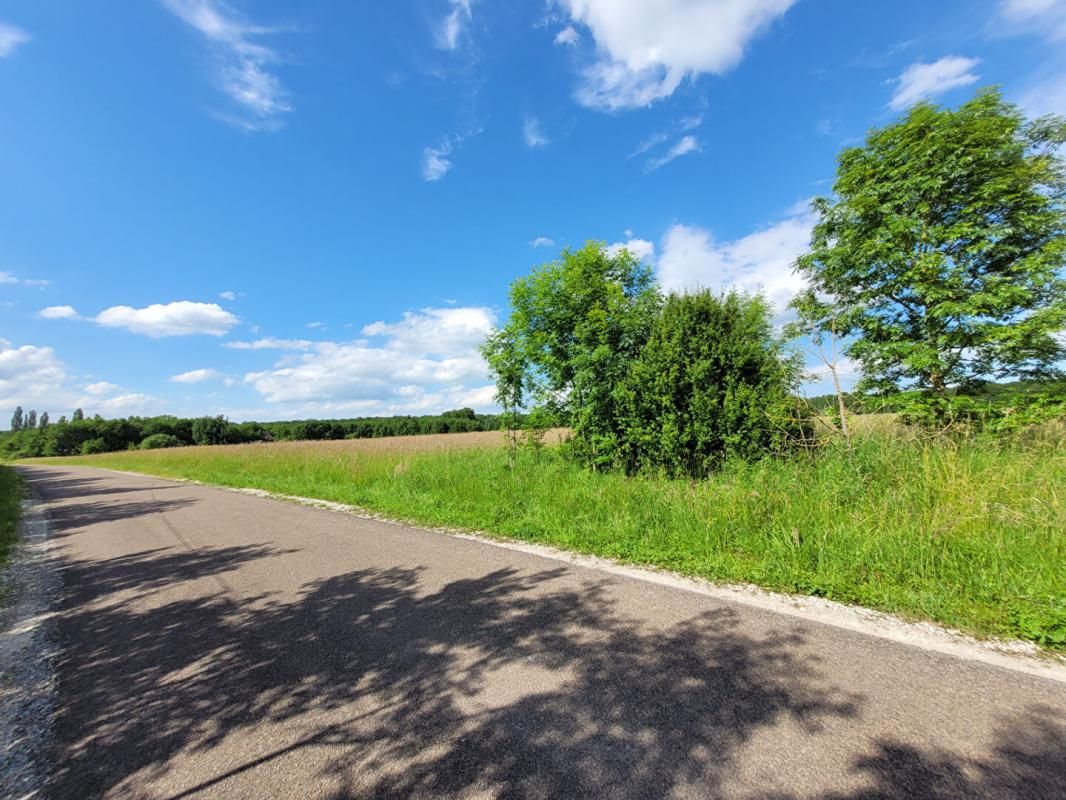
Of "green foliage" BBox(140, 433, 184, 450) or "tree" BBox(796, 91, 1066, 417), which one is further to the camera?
"green foliage" BBox(140, 433, 184, 450)

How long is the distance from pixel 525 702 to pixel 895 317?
→ 10.6 meters

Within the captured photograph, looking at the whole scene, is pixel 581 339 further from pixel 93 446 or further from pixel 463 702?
pixel 93 446

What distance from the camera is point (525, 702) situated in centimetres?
256

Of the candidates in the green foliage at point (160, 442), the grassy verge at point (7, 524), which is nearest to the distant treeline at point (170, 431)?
the green foliage at point (160, 442)

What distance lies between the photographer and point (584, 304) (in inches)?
434

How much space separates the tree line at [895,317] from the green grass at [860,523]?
4.17 feet

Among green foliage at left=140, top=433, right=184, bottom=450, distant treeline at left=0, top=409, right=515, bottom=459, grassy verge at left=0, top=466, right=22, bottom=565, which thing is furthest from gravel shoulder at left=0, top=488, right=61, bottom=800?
green foliage at left=140, top=433, right=184, bottom=450

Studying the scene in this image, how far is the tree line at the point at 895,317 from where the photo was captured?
25.1ft

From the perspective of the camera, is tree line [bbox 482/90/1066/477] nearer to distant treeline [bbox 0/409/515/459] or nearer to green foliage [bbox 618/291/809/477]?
green foliage [bbox 618/291/809/477]

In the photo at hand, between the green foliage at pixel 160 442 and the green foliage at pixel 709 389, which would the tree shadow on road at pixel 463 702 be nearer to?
the green foliage at pixel 709 389

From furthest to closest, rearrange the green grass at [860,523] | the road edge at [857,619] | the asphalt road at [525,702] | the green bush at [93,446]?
the green bush at [93,446] < the green grass at [860,523] < the road edge at [857,619] < the asphalt road at [525,702]

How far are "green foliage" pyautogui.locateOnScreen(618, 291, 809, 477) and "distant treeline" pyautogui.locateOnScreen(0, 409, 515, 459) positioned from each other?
4578 cm

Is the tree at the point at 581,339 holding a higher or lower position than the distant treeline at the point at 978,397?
higher

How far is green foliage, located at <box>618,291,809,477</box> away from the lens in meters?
7.58
